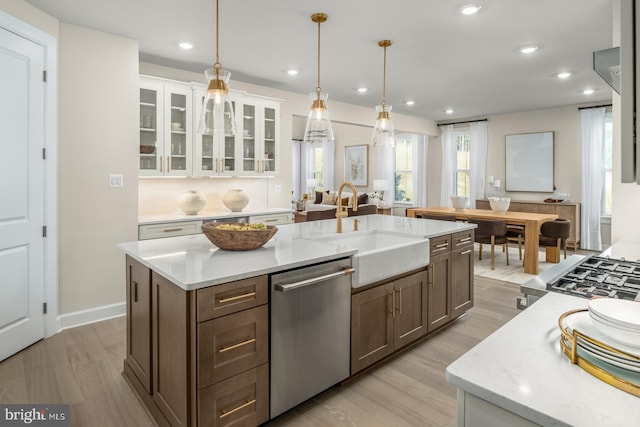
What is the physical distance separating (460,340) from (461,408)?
2449 mm

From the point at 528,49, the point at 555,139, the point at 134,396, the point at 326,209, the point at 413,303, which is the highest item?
the point at 528,49

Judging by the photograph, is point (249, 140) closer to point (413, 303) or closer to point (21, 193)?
point (21, 193)

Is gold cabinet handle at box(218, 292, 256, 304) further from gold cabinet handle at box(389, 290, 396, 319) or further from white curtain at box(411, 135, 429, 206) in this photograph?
white curtain at box(411, 135, 429, 206)

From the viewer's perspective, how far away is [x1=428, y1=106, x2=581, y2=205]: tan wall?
688cm

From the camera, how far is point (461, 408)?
88 cm

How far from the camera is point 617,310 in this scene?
0.95 m

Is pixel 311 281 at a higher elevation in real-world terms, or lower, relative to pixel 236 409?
higher

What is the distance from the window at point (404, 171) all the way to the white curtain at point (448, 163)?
1019 mm

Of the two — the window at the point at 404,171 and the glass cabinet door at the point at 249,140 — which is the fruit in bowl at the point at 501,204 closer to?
the window at the point at 404,171

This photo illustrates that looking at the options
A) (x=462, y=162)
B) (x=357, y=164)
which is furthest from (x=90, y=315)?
(x=357, y=164)

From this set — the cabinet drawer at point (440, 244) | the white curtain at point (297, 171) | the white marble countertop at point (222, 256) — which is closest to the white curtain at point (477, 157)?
the white curtain at point (297, 171)

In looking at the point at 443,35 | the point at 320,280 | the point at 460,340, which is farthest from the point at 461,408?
the point at 443,35

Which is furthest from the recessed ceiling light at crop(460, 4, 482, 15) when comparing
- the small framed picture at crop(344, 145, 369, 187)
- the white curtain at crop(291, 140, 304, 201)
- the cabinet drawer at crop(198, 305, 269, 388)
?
the white curtain at crop(291, 140, 304, 201)

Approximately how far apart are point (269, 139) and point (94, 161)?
222 cm
